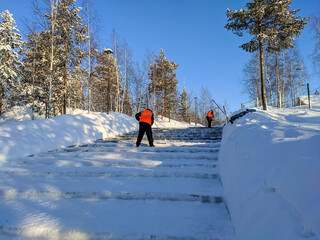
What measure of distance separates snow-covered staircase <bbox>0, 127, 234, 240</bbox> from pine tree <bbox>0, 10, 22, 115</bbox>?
17560mm

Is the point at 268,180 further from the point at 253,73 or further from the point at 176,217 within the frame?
the point at 253,73

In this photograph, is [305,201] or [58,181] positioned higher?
[305,201]

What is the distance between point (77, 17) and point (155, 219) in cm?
1816

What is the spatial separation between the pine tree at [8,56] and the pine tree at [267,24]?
21136 mm

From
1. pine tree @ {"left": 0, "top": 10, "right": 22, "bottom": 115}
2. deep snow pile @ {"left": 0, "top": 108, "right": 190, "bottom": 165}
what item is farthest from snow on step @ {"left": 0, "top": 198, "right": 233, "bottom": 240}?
pine tree @ {"left": 0, "top": 10, "right": 22, "bottom": 115}

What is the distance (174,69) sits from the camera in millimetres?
30703

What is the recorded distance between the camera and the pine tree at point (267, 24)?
1278 centimetres

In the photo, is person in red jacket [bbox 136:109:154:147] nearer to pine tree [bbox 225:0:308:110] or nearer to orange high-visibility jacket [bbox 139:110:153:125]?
orange high-visibility jacket [bbox 139:110:153:125]

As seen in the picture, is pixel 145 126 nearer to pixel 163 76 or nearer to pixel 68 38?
pixel 68 38

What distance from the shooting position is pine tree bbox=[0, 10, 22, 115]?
16.0 meters

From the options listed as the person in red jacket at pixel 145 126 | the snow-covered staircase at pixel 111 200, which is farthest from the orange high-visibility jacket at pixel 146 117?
the snow-covered staircase at pixel 111 200

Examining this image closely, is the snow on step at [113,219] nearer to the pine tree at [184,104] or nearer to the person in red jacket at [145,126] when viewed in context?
the person in red jacket at [145,126]

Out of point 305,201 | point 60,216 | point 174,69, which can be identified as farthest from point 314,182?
point 174,69

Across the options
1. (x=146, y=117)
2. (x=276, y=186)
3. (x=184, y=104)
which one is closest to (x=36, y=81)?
(x=146, y=117)
